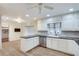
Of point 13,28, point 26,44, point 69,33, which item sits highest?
point 13,28

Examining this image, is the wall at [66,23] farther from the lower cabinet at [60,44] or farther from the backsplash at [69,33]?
the lower cabinet at [60,44]

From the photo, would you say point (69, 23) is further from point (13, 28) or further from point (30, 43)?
point (13, 28)

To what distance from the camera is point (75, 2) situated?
3.44 ft

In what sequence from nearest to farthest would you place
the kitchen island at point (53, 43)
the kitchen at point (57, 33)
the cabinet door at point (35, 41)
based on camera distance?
the kitchen island at point (53, 43) → the kitchen at point (57, 33) → the cabinet door at point (35, 41)

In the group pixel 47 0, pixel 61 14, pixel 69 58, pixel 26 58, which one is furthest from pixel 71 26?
pixel 26 58

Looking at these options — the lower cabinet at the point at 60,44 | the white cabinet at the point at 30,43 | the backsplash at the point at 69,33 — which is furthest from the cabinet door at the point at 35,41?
the backsplash at the point at 69,33

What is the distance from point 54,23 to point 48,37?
0.98 feet

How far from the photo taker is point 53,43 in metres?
1.69

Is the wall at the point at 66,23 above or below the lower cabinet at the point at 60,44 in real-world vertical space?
above

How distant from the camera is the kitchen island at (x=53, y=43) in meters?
1.48

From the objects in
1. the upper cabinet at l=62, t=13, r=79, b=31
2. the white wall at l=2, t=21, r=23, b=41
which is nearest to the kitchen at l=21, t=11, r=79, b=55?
the upper cabinet at l=62, t=13, r=79, b=31

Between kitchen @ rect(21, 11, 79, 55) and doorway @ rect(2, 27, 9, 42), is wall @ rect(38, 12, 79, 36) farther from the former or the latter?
doorway @ rect(2, 27, 9, 42)

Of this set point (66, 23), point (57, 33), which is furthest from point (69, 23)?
point (57, 33)

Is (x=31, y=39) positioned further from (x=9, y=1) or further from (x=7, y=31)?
(x=9, y=1)
